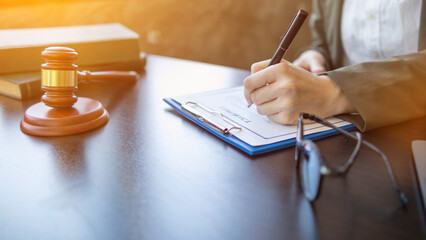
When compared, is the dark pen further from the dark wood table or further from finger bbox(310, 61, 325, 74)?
finger bbox(310, 61, 325, 74)

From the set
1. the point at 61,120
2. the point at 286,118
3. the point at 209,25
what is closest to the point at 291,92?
the point at 286,118

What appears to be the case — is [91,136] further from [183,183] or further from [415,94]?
[415,94]

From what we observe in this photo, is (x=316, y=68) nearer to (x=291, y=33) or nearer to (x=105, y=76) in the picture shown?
(x=291, y=33)

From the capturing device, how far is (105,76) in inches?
36.6

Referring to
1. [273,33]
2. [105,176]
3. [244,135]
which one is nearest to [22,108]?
[105,176]

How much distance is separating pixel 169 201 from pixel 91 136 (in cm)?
28

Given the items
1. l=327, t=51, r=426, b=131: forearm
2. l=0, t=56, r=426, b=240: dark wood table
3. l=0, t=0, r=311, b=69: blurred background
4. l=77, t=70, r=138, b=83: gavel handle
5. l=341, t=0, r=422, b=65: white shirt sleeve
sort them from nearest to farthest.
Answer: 1. l=0, t=56, r=426, b=240: dark wood table
2. l=327, t=51, r=426, b=131: forearm
3. l=77, t=70, r=138, b=83: gavel handle
4. l=341, t=0, r=422, b=65: white shirt sleeve
5. l=0, t=0, r=311, b=69: blurred background

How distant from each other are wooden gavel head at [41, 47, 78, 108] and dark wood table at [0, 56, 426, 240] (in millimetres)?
81

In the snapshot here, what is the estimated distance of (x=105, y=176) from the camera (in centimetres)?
52

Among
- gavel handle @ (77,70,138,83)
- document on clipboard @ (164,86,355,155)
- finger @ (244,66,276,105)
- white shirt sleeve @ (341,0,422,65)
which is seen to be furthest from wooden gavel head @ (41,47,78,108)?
white shirt sleeve @ (341,0,422,65)

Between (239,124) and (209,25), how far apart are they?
126 inches

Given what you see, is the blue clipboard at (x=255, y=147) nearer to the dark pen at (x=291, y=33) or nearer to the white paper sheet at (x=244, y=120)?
the white paper sheet at (x=244, y=120)

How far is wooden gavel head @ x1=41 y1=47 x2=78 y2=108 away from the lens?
67 centimetres

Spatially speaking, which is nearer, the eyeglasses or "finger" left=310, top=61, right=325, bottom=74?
the eyeglasses
